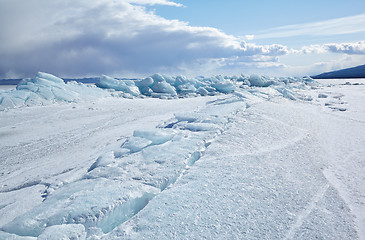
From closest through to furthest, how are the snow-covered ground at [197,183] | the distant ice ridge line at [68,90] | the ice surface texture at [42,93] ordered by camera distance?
the snow-covered ground at [197,183], the ice surface texture at [42,93], the distant ice ridge line at [68,90]

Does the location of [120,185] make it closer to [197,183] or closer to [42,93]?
[197,183]

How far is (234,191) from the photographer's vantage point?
1492mm

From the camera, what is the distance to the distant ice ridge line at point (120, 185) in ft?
4.05

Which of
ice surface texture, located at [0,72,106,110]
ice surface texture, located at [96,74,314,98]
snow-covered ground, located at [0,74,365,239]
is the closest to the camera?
snow-covered ground, located at [0,74,365,239]

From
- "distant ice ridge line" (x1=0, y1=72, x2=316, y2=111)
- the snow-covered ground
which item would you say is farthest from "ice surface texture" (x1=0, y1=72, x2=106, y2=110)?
the snow-covered ground

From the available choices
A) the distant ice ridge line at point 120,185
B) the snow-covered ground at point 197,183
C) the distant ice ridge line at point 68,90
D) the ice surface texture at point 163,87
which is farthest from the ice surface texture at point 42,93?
the distant ice ridge line at point 120,185

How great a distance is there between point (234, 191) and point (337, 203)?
0.66 meters

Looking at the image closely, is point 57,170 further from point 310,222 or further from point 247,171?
point 310,222

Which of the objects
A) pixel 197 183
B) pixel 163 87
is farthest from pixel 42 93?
pixel 197 183

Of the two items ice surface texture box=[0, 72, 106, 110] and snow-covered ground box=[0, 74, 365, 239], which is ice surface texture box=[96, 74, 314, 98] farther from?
snow-covered ground box=[0, 74, 365, 239]

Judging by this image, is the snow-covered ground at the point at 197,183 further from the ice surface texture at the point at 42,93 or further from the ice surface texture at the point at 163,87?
the ice surface texture at the point at 163,87

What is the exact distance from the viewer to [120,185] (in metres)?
1.52

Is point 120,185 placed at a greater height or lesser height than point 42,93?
lesser

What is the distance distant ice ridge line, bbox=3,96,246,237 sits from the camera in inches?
48.6
